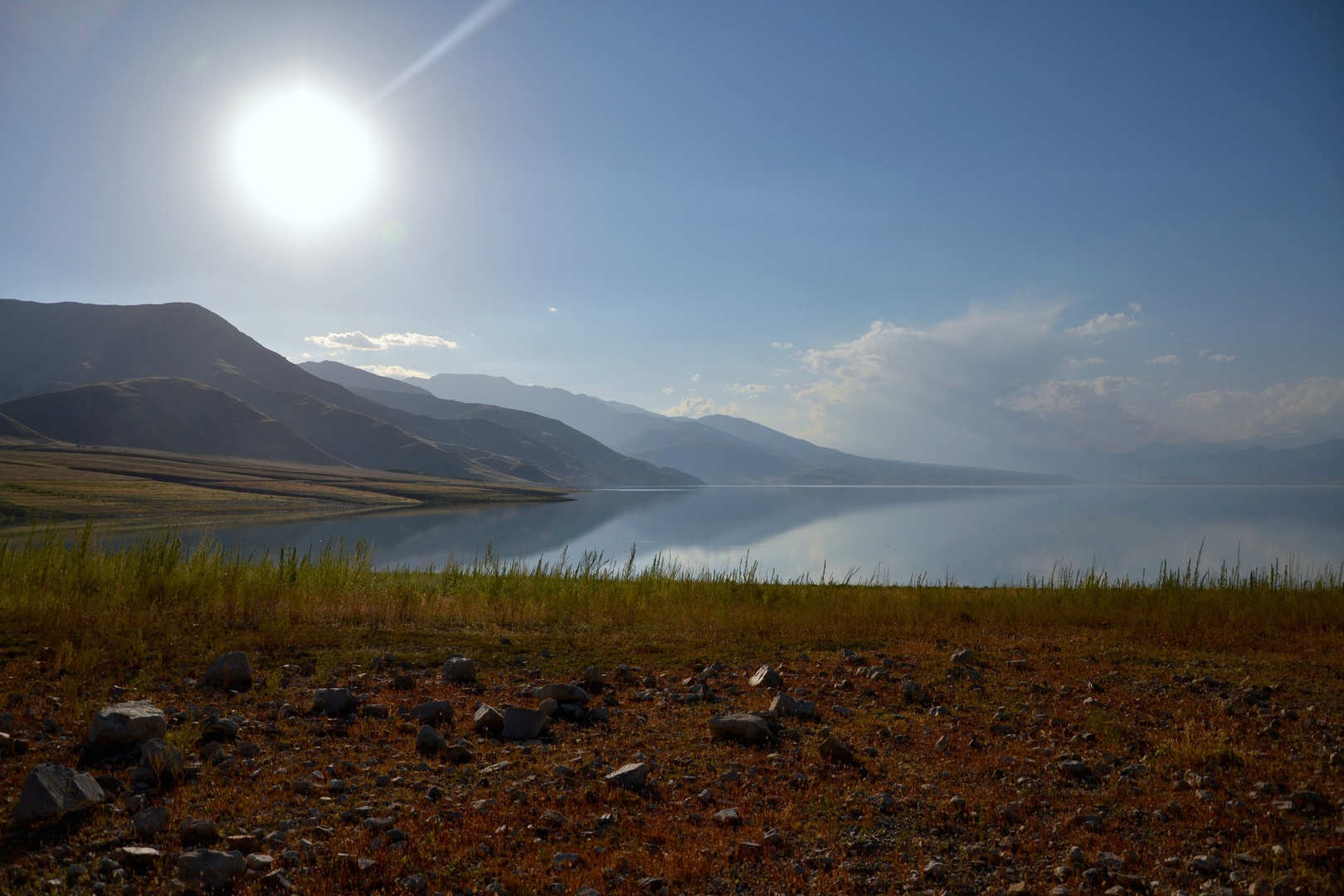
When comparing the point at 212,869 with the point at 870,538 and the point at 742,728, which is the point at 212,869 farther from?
the point at 870,538

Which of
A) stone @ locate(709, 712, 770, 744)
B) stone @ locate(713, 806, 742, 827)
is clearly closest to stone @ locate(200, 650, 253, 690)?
stone @ locate(709, 712, 770, 744)

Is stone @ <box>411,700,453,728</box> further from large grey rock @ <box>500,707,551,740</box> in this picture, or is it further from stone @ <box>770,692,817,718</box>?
stone @ <box>770,692,817,718</box>

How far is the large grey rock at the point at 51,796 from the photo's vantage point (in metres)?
3.90

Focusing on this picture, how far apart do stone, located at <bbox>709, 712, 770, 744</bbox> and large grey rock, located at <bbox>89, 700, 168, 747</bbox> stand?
4457mm

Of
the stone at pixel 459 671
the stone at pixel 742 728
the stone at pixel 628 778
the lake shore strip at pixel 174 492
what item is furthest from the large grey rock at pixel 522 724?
the lake shore strip at pixel 174 492

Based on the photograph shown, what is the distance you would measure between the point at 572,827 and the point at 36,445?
169073mm

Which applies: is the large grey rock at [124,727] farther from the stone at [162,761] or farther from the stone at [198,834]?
the stone at [198,834]

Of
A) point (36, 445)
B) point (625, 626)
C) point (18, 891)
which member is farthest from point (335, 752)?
point (36, 445)

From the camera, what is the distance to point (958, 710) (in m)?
6.79

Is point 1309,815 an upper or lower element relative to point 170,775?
upper

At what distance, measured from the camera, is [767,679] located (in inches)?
303

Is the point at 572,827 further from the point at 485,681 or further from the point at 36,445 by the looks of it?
the point at 36,445

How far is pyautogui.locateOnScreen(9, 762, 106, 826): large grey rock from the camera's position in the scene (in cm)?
390

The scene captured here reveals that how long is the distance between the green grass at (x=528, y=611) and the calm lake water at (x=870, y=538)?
35.5 feet
